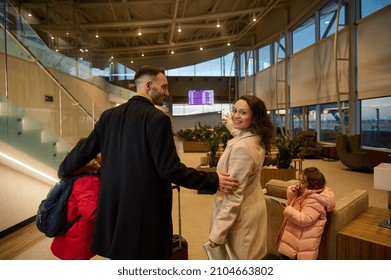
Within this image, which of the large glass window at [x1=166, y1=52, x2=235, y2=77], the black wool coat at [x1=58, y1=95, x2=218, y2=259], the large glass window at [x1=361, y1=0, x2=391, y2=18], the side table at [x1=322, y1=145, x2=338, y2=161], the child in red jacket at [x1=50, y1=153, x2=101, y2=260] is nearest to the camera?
the black wool coat at [x1=58, y1=95, x2=218, y2=259]

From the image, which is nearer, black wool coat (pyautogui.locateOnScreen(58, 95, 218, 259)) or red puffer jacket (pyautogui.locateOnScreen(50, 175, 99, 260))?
black wool coat (pyautogui.locateOnScreen(58, 95, 218, 259))

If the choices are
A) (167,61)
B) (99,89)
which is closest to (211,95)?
(167,61)

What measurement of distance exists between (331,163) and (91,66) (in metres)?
8.60

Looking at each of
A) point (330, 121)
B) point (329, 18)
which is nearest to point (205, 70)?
point (329, 18)

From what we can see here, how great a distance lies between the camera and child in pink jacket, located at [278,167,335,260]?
1.87m

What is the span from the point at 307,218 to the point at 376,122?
6794mm

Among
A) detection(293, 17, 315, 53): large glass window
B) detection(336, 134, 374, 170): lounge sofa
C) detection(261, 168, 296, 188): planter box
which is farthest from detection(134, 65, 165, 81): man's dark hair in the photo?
detection(293, 17, 315, 53): large glass window

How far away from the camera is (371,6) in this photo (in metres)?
6.84

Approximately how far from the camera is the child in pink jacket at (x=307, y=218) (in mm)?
1866

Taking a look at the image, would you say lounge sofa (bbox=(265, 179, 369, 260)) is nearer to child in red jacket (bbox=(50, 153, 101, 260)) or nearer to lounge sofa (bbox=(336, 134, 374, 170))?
child in red jacket (bbox=(50, 153, 101, 260))

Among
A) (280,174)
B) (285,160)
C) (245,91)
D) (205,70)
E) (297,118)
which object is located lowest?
(280,174)

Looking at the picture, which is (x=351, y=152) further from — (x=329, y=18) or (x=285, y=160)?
(x=329, y=18)

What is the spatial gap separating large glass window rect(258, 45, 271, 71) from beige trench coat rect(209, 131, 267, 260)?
1331 centimetres
